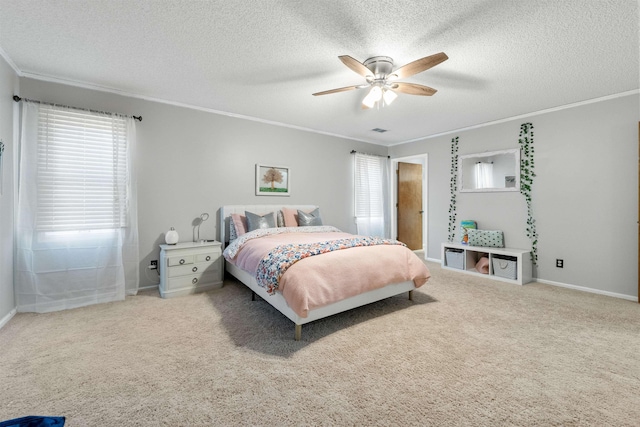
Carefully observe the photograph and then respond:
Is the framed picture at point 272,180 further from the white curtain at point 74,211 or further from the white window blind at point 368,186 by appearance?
the white curtain at point 74,211

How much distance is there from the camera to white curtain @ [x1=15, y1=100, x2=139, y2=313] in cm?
282

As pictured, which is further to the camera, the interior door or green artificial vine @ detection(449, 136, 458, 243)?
the interior door

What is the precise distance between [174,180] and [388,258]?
2936 mm

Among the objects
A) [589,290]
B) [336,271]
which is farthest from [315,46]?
[589,290]

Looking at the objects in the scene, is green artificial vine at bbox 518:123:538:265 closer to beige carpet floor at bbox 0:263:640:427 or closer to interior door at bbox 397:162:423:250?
beige carpet floor at bbox 0:263:640:427

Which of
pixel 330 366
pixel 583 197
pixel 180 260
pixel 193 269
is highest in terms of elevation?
pixel 583 197

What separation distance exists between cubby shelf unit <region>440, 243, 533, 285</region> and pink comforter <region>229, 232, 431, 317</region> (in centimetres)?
173

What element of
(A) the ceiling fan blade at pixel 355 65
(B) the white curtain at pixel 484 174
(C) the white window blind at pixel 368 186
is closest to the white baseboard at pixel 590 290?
(B) the white curtain at pixel 484 174

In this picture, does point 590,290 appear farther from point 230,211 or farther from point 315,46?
point 230,211

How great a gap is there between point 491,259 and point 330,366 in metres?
3.41

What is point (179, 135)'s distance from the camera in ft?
12.4

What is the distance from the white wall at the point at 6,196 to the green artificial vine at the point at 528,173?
6082mm

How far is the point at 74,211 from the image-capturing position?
9.93 ft

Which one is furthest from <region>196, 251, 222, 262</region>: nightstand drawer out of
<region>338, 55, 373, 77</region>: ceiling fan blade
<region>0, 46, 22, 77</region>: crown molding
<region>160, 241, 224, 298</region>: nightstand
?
<region>338, 55, 373, 77</region>: ceiling fan blade
